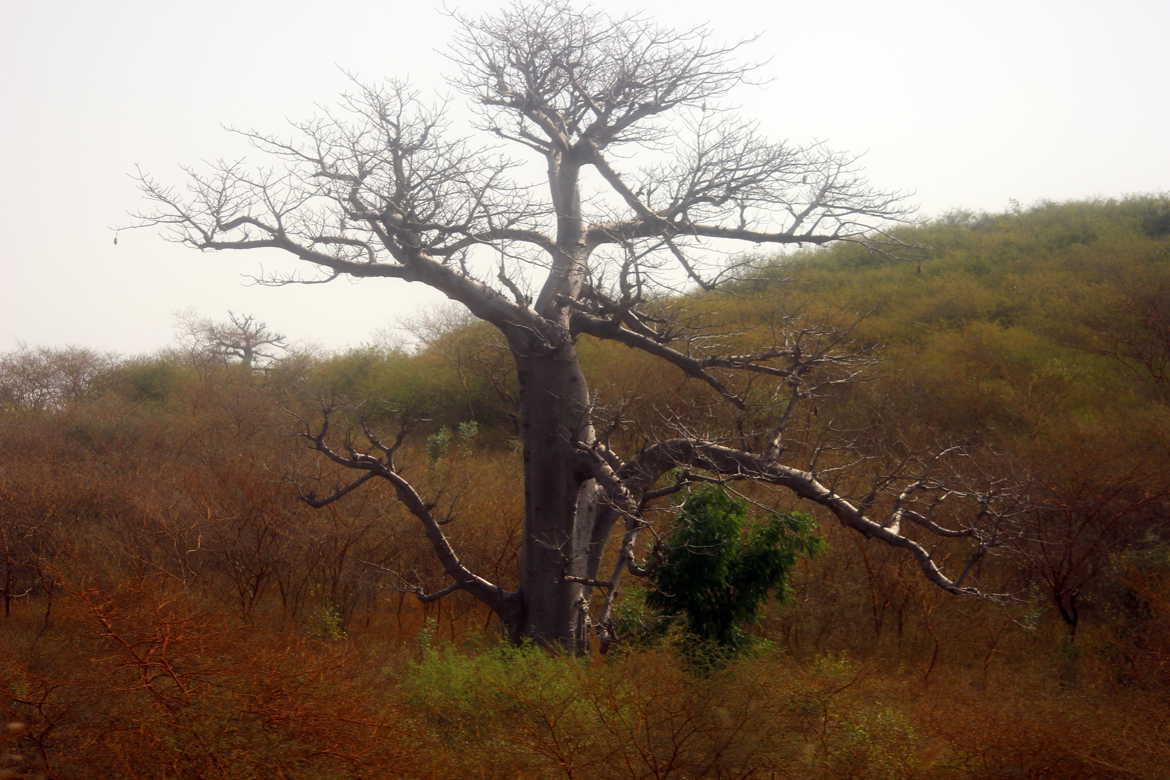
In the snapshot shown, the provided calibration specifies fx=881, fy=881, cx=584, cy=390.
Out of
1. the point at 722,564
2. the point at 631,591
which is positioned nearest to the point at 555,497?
the point at 722,564

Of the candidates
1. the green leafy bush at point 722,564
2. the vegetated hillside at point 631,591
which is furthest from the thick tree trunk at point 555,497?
the green leafy bush at point 722,564

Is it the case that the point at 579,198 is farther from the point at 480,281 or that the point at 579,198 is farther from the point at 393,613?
the point at 393,613

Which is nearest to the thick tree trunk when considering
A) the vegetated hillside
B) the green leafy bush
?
the vegetated hillside

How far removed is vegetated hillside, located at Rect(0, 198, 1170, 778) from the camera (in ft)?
13.9

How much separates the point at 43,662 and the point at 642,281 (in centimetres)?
477

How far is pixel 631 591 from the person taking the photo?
8141mm

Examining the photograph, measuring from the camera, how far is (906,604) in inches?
401

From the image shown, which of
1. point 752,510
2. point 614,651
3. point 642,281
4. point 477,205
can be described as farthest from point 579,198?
point 752,510

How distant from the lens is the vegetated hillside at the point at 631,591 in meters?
4.22

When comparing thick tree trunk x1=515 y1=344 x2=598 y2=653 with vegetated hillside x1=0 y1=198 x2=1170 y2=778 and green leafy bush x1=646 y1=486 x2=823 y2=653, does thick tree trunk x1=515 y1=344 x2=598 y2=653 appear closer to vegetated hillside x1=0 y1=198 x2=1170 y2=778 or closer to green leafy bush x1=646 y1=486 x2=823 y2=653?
vegetated hillside x1=0 y1=198 x2=1170 y2=778

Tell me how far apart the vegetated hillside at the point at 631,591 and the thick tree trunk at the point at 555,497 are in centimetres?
44

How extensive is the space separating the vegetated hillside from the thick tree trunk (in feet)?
1.45

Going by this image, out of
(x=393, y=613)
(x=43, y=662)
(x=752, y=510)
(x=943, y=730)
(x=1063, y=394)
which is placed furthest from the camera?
(x=1063, y=394)

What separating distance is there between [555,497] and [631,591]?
203cm
